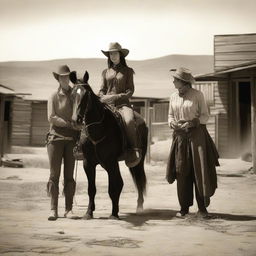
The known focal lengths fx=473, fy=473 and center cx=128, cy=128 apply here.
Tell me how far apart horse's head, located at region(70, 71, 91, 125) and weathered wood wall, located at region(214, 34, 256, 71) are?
33.5 feet

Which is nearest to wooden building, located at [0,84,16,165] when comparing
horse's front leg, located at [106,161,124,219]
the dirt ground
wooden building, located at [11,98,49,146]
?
wooden building, located at [11,98,49,146]

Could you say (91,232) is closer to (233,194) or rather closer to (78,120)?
(78,120)

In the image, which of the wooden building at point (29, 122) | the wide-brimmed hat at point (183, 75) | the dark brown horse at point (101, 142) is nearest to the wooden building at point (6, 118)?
the wooden building at point (29, 122)

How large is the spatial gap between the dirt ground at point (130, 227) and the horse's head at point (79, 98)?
116 centimetres

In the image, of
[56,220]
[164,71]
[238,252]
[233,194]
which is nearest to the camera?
[238,252]

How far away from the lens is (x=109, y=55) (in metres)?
5.99

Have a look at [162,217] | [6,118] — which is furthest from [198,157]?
[6,118]

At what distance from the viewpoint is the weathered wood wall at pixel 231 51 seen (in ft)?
48.1

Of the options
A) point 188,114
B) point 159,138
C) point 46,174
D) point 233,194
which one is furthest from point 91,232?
point 159,138

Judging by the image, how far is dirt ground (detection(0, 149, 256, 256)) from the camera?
3.90m

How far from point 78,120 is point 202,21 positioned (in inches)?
65.9

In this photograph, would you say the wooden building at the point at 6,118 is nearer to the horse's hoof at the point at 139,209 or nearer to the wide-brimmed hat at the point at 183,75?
the horse's hoof at the point at 139,209

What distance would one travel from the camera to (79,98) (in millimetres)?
5078

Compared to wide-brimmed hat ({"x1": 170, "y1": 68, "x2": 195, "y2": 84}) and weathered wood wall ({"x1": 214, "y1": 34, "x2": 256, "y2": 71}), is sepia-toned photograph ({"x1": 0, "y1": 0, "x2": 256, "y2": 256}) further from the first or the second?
weathered wood wall ({"x1": 214, "y1": 34, "x2": 256, "y2": 71})
